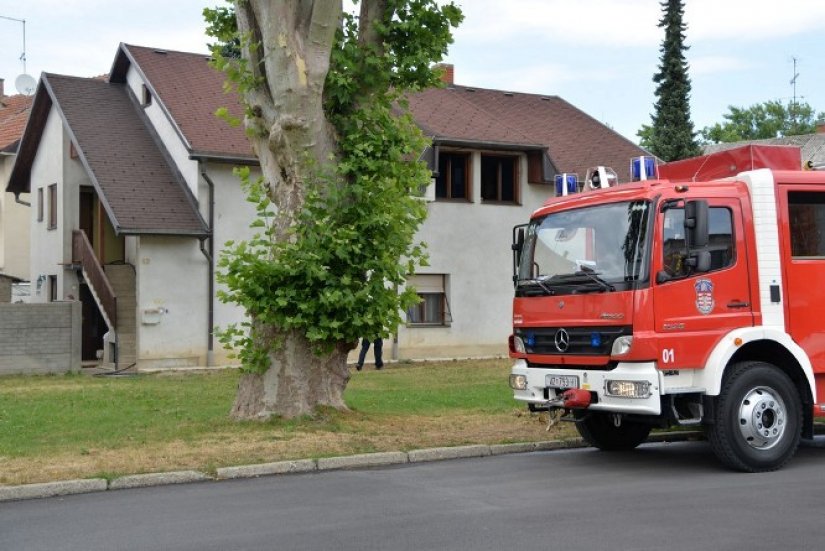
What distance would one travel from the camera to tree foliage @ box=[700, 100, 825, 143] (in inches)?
3548

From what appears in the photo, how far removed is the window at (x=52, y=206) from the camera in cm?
3175

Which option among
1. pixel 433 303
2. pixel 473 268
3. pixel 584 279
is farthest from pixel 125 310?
pixel 584 279

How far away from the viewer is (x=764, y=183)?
11336 millimetres

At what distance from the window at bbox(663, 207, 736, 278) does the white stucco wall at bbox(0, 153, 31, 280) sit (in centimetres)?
3312

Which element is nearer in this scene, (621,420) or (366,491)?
(366,491)

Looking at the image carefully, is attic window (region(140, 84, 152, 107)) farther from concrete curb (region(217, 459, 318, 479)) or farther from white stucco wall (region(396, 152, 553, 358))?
concrete curb (region(217, 459, 318, 479))

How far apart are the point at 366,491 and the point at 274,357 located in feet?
13.3

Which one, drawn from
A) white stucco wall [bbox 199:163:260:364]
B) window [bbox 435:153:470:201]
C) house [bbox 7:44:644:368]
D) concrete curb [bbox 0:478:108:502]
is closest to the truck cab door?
concrete curb [bbox 0:478:108:502]

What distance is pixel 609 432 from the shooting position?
504 inches

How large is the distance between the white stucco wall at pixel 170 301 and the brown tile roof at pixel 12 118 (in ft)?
42.8

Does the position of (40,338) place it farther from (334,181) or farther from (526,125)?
(526,125)

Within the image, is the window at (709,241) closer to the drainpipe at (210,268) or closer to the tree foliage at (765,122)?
the drainpipe at (210,268)

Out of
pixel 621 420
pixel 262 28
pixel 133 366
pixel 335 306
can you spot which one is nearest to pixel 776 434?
pixel 621 420

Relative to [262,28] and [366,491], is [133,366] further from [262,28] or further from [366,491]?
[366,491]
